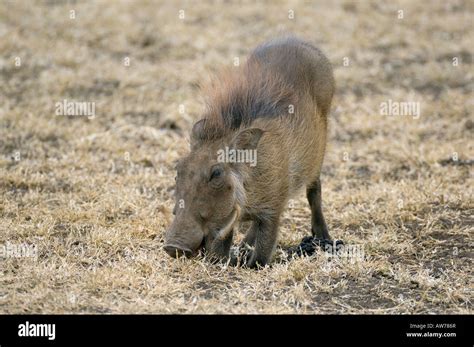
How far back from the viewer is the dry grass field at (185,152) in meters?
4.86

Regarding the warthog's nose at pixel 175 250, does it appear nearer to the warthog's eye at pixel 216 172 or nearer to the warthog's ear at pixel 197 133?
the warthog's eye at pixel 216 172

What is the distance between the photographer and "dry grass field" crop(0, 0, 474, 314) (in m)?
4.86

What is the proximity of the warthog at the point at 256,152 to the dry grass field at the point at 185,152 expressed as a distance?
0.26 meters

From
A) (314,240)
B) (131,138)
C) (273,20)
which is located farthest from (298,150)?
(273,20)

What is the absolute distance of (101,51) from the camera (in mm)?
10844

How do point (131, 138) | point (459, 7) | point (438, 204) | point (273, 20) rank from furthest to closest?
1. point (459, 7)
2. point (273, 20)
3. point (131, 138)
4. point (438, 204)

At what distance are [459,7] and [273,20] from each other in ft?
10.8

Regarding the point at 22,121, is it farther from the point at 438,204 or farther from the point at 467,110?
the point at 467,110

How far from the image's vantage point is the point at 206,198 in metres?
4.93

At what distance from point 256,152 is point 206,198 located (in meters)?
0.56

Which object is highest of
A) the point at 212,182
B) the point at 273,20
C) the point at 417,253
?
the point at 273,20

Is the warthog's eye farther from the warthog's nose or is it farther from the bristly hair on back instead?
the warthog's nose

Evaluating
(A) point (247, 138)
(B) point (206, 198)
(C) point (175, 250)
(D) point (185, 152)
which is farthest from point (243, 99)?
(C) point (175, 250)

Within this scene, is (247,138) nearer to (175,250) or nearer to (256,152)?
(256,152)
